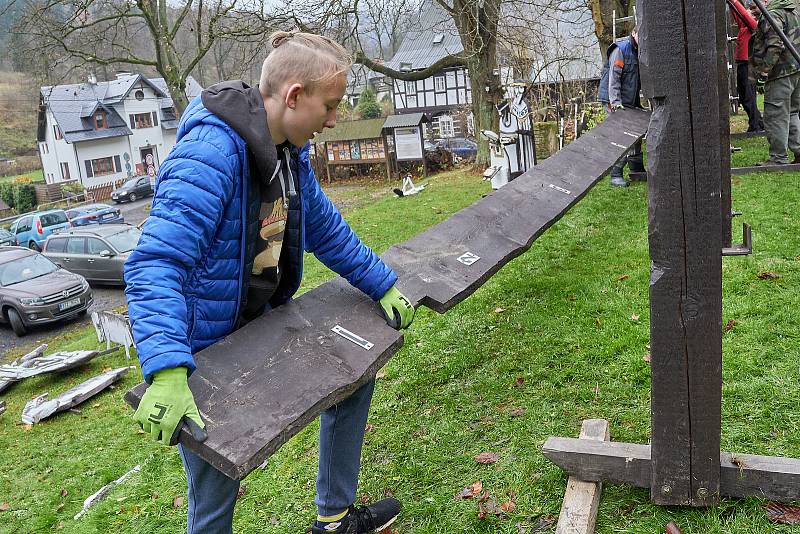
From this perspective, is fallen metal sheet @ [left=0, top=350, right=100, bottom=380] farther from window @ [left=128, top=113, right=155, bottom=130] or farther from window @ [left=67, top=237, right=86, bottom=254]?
window @ [left=128, top=113, right=155, bottom=130]

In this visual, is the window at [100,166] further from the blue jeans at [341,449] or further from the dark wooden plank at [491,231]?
the blue jeans at [341,449]

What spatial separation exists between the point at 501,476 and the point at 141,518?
212cm

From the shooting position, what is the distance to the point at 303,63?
229 centimetres

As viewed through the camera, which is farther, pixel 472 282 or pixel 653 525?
pixel 472 282

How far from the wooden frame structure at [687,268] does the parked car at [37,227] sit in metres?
30.0

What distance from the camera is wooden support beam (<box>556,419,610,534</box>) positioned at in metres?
2.60

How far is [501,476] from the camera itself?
10.5 ft

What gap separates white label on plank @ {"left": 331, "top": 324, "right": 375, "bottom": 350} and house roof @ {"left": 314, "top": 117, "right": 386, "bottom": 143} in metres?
22.8

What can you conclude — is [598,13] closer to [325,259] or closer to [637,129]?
[637,129]

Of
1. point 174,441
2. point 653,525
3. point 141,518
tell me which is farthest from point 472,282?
point 141,518

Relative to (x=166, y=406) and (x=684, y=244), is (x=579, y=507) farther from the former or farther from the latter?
(x=166, y=406)

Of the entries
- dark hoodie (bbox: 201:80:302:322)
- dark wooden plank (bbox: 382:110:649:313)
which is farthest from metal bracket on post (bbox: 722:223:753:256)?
dark hoodie (bbox: 201:80:302:322)

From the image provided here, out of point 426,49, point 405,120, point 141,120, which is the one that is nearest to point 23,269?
point 405,120

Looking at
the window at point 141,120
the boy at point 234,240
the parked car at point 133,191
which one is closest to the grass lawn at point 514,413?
the boy at point 234,240
